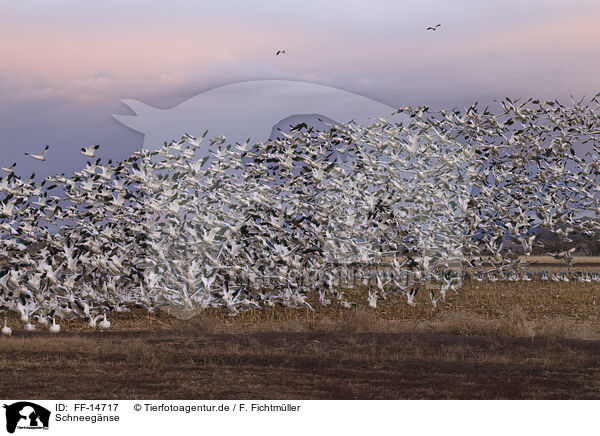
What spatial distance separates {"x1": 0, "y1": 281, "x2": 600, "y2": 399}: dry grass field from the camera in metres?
10.0

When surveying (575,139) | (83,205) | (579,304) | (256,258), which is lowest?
(579,304)

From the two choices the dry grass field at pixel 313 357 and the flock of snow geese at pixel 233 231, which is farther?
the flock of snow geese at pixel 233 231

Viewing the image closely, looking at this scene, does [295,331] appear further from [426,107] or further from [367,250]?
[426,107]

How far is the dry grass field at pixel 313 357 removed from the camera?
10016 millimetres

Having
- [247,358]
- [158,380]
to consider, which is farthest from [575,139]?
[158,380]

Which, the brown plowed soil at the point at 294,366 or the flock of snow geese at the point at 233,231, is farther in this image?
the flock of snow geese at the point at 233,231

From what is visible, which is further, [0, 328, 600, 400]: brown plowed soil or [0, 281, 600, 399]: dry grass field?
[0, 281, 600, 399]: dry grass field

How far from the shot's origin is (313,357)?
12062 mm
